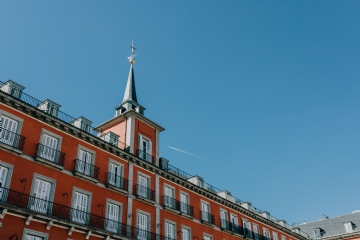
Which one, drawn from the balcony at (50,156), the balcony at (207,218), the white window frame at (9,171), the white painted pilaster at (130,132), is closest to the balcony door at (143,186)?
the white painted pilaster at (130,132)

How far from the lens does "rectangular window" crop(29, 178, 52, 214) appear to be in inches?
936

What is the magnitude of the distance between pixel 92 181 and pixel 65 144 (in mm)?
3402

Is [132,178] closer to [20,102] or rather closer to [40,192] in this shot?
[40,192]

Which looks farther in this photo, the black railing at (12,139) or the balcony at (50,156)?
the balcony at (50,156)

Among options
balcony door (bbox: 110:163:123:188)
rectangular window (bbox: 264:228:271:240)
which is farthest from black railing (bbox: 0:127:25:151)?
rectangular window (bbox: 264:228:271:240)

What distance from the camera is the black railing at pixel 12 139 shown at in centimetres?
2411

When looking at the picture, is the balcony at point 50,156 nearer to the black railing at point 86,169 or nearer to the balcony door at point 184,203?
the black railing at point 86,169

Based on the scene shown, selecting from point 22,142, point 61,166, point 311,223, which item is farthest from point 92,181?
point 311,223

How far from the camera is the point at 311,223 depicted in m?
66.8

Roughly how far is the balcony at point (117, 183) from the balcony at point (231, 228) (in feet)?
44.7

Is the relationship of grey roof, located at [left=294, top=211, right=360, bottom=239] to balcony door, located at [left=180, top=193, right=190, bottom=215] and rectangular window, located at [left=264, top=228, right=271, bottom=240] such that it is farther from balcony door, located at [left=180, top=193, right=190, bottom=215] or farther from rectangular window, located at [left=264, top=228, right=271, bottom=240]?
balcony door, located at [left=180, top=193, right=190, bottom=215]

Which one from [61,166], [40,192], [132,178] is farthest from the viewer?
[132,178]

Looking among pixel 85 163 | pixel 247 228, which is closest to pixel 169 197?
pixel 85 163

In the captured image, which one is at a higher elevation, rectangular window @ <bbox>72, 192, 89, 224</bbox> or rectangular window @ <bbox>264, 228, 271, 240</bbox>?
rectangular window @ <bbox>264, 228, 271, 240</bbox>
